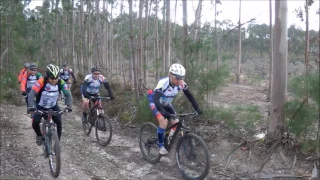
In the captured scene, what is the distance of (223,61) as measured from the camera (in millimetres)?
9328

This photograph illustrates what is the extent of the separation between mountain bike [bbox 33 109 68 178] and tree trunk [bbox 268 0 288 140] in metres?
4.55

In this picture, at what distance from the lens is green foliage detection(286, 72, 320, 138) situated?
7.01 metres

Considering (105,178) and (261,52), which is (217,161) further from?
(261,52)

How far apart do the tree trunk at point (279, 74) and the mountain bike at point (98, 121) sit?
3.90m

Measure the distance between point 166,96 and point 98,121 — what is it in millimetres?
2730

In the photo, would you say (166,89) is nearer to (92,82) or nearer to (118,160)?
(118,160)

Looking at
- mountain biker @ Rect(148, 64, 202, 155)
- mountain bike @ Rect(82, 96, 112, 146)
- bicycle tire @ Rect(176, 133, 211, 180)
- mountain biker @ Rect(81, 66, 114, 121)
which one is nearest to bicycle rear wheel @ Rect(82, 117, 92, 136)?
mountain bike @ Rect(82, 96, 112, 146)

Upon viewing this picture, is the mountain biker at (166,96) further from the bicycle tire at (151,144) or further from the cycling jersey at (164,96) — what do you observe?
the bicycle tire at (151,144)

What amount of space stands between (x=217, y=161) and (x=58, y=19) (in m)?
34.0

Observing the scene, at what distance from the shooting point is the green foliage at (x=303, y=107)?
7008 millimetres

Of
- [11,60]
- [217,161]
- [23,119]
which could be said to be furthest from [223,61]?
[11,60]

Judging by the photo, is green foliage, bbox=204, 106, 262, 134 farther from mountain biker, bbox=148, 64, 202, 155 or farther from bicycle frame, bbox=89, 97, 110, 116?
bicycle frame, bbox=89, 97, 110, 116

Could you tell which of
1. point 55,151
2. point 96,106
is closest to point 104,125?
point 96,106

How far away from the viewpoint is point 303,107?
7.21m
